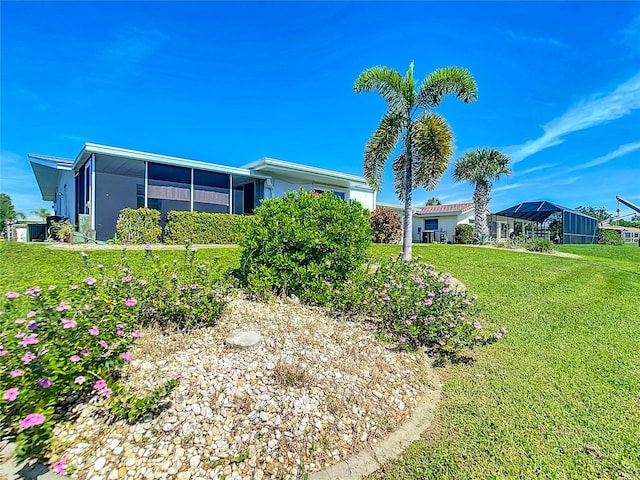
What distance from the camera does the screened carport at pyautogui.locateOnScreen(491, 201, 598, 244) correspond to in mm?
27844

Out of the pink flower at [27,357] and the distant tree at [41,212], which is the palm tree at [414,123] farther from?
the distant tree at [41,212]

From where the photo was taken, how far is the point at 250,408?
95.5 inches

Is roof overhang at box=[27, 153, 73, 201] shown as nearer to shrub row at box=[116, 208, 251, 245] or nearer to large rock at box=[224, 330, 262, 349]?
shrub row at box=[116, 208, 251, 245]

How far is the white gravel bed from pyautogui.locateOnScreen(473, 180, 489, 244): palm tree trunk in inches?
830

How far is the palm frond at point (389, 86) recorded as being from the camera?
31.3ft

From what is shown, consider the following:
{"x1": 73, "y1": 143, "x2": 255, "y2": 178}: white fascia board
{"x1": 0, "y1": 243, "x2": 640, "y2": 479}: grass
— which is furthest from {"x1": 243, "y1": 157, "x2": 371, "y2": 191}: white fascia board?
{"x1": 0, "y1": 243, "x2": 640, "y2": 479}: grass

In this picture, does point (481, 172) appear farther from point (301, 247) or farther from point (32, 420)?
point (32, 420)

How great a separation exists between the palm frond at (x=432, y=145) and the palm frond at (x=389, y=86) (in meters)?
0.80

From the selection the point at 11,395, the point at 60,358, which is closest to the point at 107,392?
the point at 60,358

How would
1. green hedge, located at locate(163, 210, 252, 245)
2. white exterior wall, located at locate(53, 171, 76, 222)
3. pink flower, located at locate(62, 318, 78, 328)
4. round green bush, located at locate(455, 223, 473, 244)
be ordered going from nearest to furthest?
pink flower, located at locate(62, 318, 78, 328) < green hedge, located at locate(163, 210, 252, 245) < white exterior wall, located at locate(53, 171, 76, 222) < round green bush, located at locate(455, 223, 473, 244)

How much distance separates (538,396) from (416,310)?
4.85ft

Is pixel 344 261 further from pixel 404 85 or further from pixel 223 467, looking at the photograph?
pixel 404 85

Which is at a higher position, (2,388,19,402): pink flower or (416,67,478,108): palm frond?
(416,67,478,108): palm frond

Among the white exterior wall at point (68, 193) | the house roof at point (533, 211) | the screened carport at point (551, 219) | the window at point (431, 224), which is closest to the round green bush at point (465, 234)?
the window at point (431, 224)
